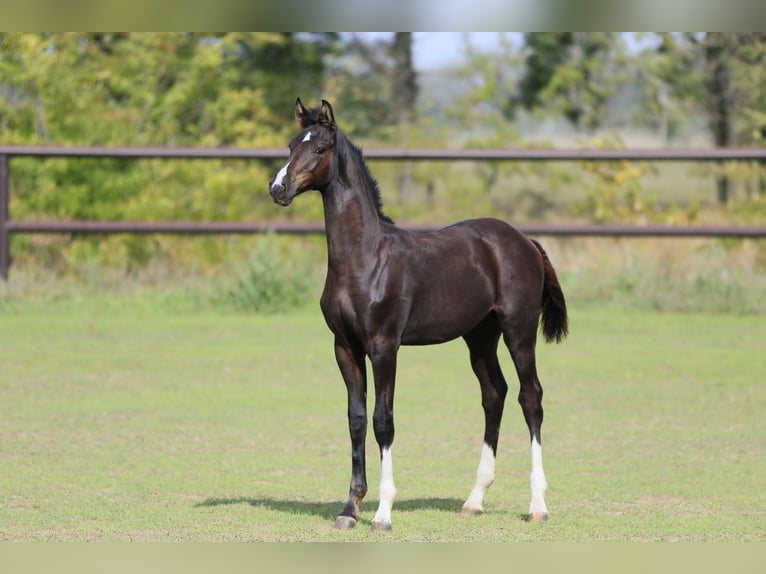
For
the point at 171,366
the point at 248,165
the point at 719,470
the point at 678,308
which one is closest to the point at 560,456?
the point at 719,470

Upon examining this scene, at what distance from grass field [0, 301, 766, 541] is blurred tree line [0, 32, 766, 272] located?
3.28 meters

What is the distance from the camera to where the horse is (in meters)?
6.06

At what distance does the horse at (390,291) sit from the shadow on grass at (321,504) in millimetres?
321

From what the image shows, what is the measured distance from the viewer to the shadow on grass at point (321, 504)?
6.60m

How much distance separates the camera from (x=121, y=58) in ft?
72.7

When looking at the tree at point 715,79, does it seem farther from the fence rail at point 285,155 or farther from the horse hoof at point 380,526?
the horse hoof at point 380,526

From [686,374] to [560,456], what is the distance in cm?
338

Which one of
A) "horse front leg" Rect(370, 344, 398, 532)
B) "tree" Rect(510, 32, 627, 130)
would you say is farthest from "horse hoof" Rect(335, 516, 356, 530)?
"tree" Rect(510, 32, 627, 130)

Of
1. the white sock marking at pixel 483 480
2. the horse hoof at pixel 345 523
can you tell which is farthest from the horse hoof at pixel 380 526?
the white sock marking at pixel 483 480

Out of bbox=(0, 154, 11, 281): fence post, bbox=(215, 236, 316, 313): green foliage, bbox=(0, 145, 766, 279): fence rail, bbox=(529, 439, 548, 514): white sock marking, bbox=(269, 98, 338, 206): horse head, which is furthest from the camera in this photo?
bbox=(0, 154, 11, 281): fence post

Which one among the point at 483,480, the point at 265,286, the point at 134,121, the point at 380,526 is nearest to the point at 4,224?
the point at 265,286

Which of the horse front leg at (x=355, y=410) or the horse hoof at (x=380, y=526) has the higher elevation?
the horse front leg at (x=355, y=410)

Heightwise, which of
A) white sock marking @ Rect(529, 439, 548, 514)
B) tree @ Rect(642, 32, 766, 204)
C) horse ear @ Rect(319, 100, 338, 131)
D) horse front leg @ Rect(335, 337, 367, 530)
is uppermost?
tree @ Rect(642, 32, 766, 204)

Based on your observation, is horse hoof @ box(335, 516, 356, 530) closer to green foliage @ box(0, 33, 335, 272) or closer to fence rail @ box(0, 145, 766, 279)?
fence rail @ box(0, 145, 766, 279)
